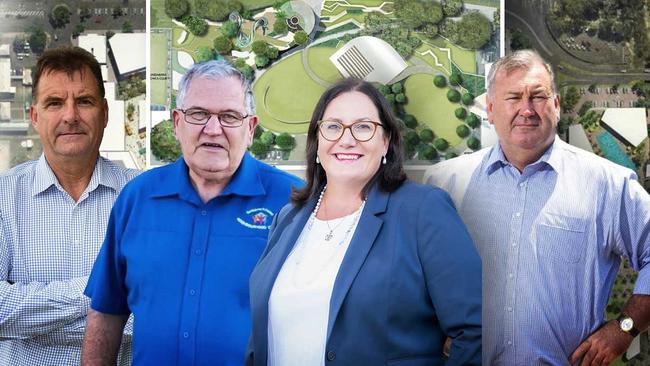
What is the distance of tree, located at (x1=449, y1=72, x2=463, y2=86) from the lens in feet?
10.2

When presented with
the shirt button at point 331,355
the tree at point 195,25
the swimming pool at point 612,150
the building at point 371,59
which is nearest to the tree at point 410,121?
the building at point 371,59

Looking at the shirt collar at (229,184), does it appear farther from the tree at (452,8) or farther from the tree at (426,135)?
the tree at (452,8)

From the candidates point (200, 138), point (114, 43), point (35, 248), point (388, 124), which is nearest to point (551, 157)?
point (388, 124)

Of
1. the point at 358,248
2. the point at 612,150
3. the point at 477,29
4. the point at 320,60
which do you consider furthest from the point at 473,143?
the point at 358,248

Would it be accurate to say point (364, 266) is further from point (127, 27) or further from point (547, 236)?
point (127, 27)

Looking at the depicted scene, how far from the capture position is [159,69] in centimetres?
312

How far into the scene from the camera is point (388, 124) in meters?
1.65

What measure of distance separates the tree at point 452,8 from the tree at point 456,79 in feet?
0.77

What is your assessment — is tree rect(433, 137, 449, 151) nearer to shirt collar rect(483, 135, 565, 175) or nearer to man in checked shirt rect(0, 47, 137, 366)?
shirt collar rect(483, 135, 565, 175)

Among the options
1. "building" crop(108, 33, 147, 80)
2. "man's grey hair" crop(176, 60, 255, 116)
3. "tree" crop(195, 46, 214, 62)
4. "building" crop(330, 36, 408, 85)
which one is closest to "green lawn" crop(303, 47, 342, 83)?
"building" crop(330, 36, 408, 85)

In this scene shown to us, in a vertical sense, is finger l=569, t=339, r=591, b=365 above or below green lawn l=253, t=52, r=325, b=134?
below

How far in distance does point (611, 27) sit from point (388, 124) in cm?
191

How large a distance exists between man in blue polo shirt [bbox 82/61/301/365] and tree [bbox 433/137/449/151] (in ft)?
3.75

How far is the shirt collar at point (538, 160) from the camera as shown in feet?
7.59
